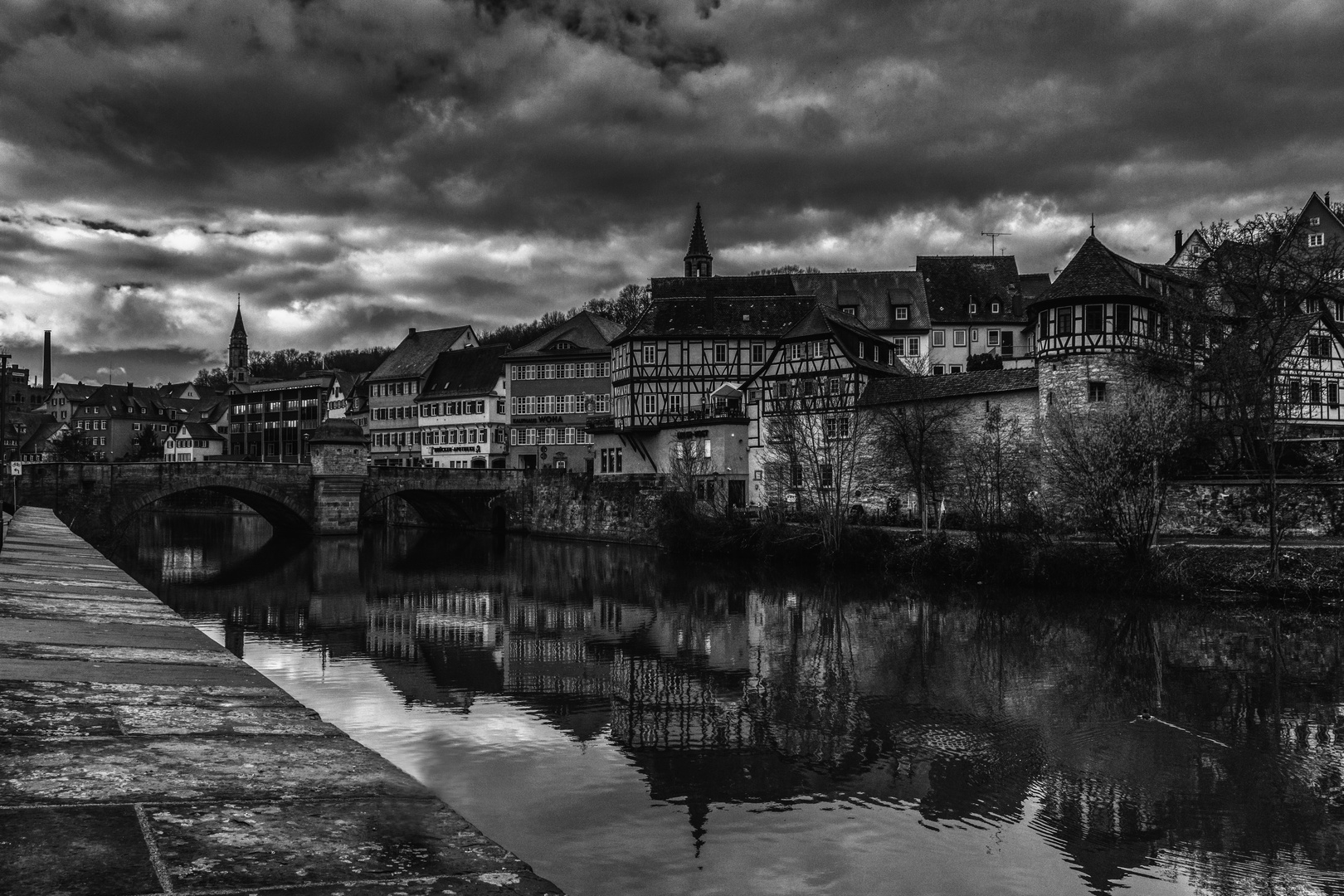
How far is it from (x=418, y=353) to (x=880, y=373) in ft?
159

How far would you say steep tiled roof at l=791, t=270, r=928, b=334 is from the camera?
60.4 metres

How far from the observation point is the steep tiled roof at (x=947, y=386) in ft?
133

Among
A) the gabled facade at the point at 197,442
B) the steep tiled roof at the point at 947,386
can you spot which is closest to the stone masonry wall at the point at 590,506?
the steep tiled roof at the point at 947,386

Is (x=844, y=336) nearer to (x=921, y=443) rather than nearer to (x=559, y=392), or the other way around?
(x=921, y=443)

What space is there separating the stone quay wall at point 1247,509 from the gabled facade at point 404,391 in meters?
58.2

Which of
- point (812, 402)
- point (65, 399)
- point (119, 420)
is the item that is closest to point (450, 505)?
point (812, 402)

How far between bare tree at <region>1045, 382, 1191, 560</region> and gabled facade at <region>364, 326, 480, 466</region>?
56.3 meters

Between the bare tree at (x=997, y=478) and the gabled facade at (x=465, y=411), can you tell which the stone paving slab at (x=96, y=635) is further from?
the gabled facade at (x=465, y=411)

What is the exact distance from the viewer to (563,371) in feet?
227

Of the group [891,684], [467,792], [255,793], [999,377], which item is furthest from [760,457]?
[255,793]

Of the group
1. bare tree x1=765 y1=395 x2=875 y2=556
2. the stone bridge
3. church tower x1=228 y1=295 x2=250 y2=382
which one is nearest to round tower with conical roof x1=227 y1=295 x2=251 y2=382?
church tower x1=228 y1=295 x2=250 y2=382

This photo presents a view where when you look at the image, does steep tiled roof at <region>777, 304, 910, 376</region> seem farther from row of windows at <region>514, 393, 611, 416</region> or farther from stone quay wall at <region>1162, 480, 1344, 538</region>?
row of windows at <region>514, 393, 611, 416</region>

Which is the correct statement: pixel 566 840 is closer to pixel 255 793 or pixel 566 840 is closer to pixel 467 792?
pixel 467 792

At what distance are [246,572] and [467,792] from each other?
1173 inches
